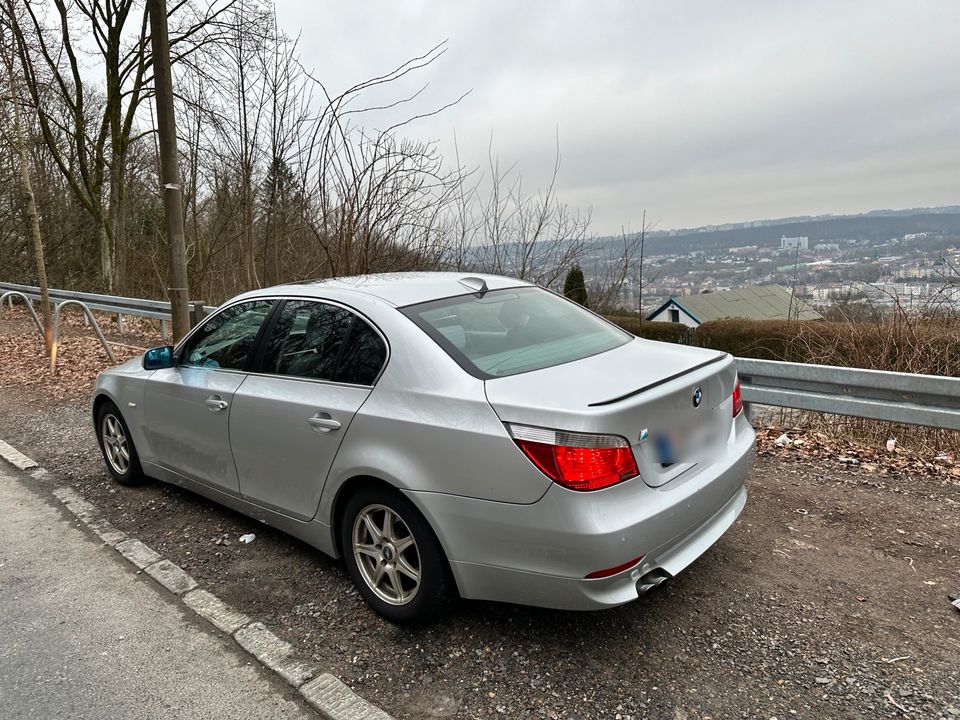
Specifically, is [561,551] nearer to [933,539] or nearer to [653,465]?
[653,465]

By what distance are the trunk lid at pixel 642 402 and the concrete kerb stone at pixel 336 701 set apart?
1216mm

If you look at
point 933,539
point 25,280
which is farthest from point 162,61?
point 25,280

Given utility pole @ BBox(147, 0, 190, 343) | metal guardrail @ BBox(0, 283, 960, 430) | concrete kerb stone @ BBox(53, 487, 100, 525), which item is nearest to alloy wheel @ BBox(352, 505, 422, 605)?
concrete kerb stone @ BBox(53, 487, 100, 525)

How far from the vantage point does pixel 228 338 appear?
13.6 feet

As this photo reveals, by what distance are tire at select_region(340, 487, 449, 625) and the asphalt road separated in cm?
57

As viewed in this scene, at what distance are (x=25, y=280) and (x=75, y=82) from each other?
6.04 m

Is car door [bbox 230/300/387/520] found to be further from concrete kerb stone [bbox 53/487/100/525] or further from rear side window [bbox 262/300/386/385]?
concrete kerb stone [bbox 53/487/100/525]

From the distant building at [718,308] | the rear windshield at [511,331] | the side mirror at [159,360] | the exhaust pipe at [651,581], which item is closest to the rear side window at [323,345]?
the rear windshield at [511,331]

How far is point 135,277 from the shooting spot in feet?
60.2

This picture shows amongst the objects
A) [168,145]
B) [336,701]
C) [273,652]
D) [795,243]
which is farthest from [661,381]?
[795,243]

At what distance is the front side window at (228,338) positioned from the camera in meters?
3.96

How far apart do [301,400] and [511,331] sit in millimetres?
1096

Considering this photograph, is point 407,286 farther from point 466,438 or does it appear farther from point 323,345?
point 466,438

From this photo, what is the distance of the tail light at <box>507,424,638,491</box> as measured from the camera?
2.50 meters
